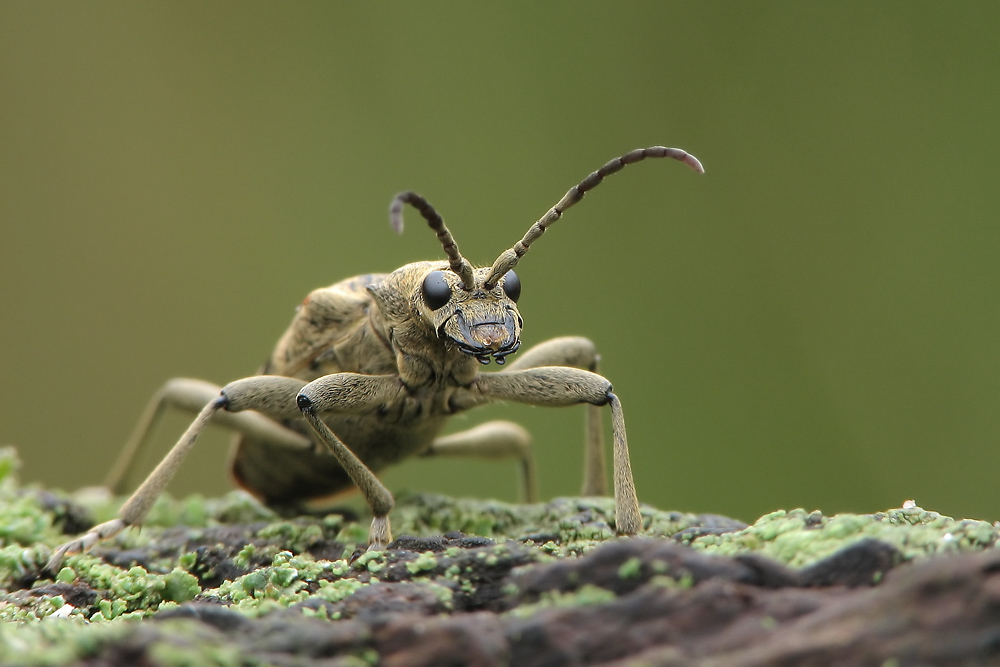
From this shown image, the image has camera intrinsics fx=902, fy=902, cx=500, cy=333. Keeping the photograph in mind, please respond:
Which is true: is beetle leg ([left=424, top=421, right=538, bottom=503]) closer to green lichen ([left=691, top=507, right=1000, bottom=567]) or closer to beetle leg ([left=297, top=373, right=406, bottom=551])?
beetle leg ([left=297, top=373, right=406, bottom=551])

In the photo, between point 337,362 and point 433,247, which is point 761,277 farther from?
point 337,362

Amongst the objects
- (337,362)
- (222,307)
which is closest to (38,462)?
(222,307)

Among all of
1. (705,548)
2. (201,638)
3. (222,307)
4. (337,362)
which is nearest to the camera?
(201,638)

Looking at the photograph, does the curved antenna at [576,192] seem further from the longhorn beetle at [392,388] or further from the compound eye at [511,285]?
the compound eye at [511,285]

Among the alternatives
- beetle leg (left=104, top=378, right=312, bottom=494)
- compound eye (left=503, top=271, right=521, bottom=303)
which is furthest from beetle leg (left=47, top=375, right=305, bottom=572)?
compound eye (left=503, top=271, right=521, bottom=303)

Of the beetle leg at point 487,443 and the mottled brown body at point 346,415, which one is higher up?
the mottled brown body at point 346,415

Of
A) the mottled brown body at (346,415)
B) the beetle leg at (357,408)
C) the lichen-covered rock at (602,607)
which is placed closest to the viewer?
the lichen-covered rock at (602,607)

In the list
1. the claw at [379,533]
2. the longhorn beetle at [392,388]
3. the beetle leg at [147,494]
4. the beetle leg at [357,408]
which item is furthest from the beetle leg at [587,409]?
the beetle leg at [147,494]
